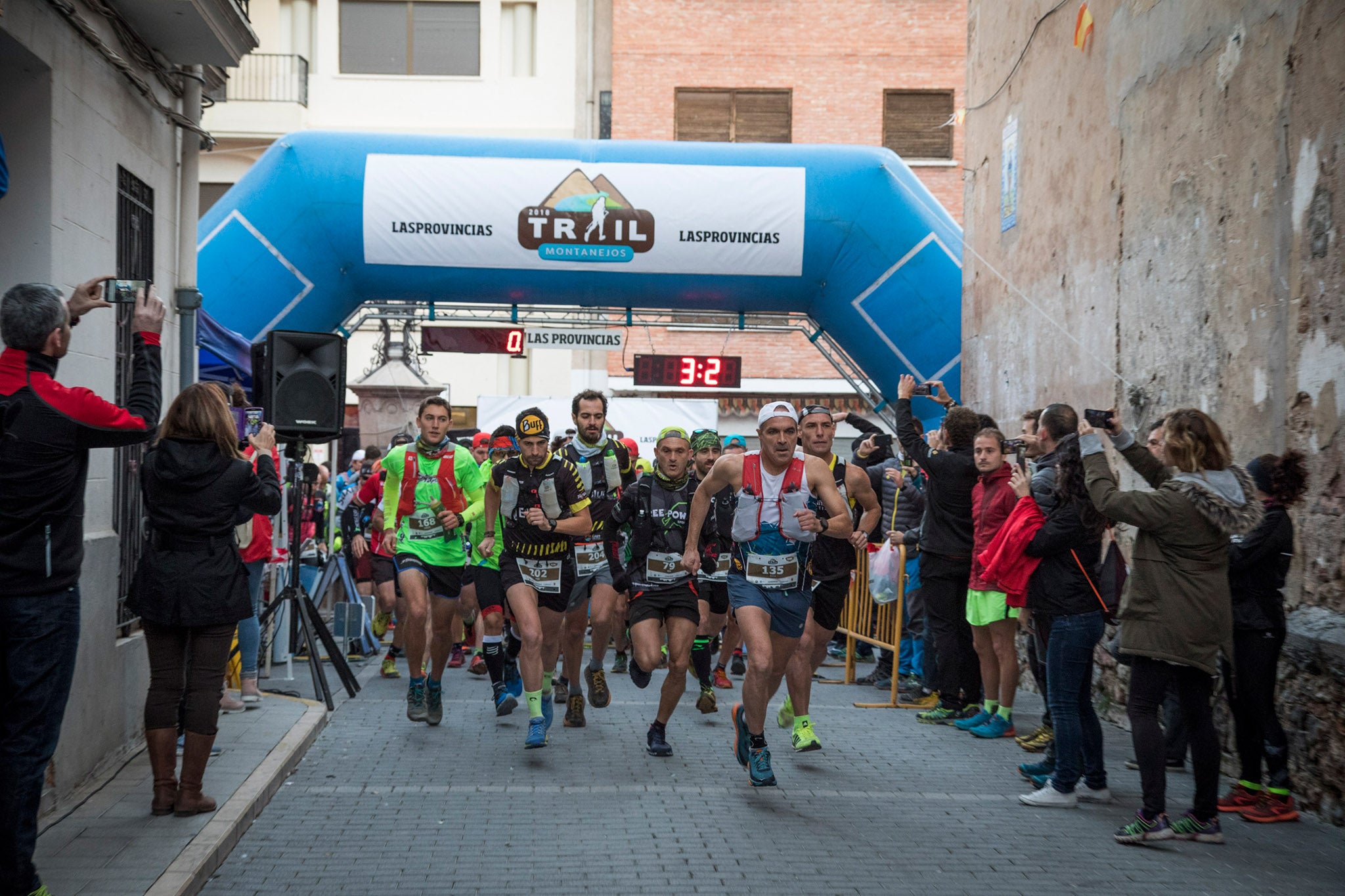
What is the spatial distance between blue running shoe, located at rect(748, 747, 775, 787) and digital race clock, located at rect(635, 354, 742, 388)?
10109 millimetres

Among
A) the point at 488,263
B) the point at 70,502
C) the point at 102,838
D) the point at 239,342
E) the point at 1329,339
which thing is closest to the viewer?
the point at 70,502

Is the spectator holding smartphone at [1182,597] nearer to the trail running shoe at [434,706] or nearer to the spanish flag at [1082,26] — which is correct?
the trail running shoe at [434,706]

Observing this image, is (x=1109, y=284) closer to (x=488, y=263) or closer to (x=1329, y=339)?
(x=1329, y=339)

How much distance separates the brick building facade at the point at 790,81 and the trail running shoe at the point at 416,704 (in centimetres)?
2020

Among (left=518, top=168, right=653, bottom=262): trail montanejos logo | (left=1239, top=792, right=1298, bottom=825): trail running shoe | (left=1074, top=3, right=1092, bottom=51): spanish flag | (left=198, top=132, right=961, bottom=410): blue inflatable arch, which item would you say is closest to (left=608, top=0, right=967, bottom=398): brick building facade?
(left=198, top=132, right=961, bottom=410): blue inflatable arch

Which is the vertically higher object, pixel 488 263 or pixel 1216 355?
pixel 488 263

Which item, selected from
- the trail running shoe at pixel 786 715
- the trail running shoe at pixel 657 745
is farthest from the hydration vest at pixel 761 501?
the trail running shoe at pixel 786 715

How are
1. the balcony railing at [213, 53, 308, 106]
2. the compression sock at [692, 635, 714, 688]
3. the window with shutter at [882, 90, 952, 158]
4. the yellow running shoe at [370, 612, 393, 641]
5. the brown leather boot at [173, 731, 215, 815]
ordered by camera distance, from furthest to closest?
the window with shutter at [882, 90, 952, 158] → the balcony railing at [213, 53, 308, 106] → the yellow running shoe at [370, 612, 393, 641] → the compression sock at [692, 635, 714, 688] → the brown leather boot at [173, 731, 215, 815]

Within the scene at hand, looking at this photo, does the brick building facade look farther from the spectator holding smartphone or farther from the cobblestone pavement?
the spectator holding smartphone

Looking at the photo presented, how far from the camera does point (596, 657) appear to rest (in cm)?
906

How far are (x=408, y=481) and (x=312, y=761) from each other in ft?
7.48

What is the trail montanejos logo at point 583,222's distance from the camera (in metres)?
13.7

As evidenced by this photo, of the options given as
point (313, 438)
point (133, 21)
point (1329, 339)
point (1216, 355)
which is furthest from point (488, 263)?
point (1329, 339)

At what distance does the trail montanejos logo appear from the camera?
13664 millimetres
